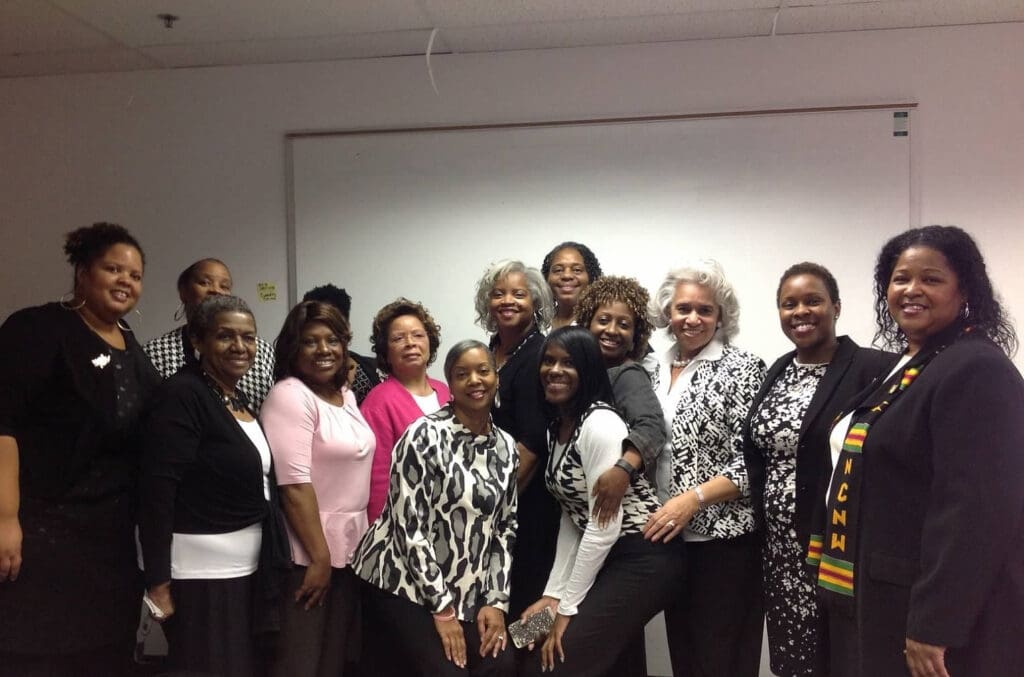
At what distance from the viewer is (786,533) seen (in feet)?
6.89

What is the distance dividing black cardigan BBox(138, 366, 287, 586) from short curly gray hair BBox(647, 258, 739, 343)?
1.41 m

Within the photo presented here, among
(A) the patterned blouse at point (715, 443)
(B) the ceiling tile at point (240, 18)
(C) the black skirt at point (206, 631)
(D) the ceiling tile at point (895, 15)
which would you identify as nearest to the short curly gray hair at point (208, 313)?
(C) the black skirt at point (206, 631)

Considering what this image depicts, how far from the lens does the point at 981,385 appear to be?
1525 mm

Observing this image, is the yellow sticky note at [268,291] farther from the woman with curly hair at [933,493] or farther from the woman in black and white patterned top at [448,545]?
the woman with curly hair at [933,493]

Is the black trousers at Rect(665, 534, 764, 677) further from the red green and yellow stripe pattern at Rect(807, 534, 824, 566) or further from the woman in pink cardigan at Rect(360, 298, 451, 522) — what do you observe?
the woman in pink cardigan at Rect(360, 298, 451, 522)

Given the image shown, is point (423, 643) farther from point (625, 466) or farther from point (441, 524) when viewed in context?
point (625, 466)

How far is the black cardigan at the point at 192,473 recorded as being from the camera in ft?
6.41

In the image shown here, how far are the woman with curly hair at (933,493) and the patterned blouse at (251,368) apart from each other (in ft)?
6.07

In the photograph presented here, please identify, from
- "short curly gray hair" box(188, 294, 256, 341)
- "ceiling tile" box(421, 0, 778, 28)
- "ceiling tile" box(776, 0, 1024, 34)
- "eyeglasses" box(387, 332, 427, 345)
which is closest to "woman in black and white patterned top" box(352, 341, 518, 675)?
"eyeglasses" box(387, 332, 427, 345)

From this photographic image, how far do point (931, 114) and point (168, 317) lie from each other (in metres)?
3.84

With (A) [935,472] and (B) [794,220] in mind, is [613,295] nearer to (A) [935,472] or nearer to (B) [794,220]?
(A) [935,472]

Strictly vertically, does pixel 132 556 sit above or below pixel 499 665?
above

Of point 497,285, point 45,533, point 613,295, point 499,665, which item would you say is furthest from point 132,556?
point 613,295

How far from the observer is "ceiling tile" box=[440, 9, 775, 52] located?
3.16m
